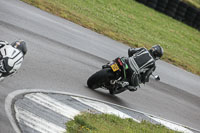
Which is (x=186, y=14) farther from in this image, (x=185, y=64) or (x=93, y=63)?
(x=93, y=63)

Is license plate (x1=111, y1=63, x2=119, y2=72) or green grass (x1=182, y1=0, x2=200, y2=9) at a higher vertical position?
green grass (x1=182, y1=0, x2=200, y2=9)

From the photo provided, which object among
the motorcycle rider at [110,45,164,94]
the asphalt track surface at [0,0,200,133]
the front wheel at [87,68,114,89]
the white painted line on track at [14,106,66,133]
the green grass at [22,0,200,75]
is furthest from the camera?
the green grass at [22,0,200,75]

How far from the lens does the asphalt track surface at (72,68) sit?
361 inches

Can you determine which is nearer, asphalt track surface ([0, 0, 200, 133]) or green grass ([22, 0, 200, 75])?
asphalt track surface ([0, 0, 200, 133])

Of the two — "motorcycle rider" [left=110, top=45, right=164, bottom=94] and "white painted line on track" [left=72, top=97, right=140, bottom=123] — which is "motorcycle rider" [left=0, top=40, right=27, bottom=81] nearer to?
"white painted line on track" [left=72, top=97, right=140, bottom=123]

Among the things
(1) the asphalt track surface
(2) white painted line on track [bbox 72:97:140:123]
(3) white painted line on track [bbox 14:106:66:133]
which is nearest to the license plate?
(1) the asphalt track surface

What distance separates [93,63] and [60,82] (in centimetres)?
312

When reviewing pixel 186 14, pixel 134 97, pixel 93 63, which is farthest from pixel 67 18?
pixel 186 14

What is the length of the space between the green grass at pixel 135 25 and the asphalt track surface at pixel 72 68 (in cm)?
137

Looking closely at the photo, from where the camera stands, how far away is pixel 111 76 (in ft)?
31.5

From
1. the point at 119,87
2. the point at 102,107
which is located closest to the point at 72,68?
the point at 119,87

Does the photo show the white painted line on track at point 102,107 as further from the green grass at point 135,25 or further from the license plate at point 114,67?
the green grass at point 135,25

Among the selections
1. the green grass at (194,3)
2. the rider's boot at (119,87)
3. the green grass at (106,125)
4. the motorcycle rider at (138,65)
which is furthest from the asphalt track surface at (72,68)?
the green grass at (194,3)

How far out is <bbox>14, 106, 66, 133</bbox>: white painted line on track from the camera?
643 cm
